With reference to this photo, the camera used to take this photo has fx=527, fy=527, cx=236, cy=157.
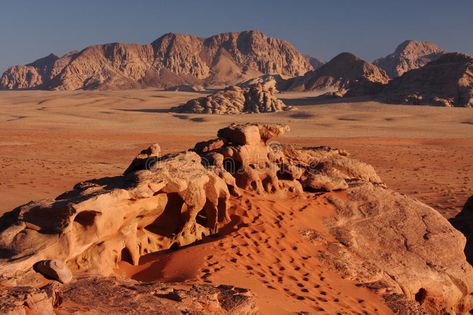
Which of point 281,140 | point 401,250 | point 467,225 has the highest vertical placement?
point 401,250

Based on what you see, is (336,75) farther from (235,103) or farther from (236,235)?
(236,235)

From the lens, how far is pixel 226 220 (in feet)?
29.4

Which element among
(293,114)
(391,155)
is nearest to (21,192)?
(391,155)

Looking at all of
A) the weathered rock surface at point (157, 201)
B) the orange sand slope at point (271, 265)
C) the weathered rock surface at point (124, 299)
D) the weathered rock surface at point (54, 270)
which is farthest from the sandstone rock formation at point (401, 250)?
the weathered rock surface at point (54, 270)

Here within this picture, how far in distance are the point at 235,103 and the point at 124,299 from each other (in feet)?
169

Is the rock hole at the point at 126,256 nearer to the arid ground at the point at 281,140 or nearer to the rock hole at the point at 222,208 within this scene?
the arid ground at the point at 281,140

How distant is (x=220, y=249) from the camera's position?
25.8 ft

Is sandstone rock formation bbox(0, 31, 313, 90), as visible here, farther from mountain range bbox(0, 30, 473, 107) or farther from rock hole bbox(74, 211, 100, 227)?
rock hole bbox(74, 211, 100, 227)

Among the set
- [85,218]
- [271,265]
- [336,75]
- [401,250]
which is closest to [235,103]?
[401,250]

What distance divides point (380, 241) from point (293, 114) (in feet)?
144

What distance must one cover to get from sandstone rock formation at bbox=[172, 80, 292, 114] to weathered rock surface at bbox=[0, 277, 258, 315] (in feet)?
158

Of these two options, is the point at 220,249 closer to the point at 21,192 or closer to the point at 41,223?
the point at 41,223

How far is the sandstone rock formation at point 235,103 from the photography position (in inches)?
2136

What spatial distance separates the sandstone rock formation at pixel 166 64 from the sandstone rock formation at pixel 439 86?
2744 inches
